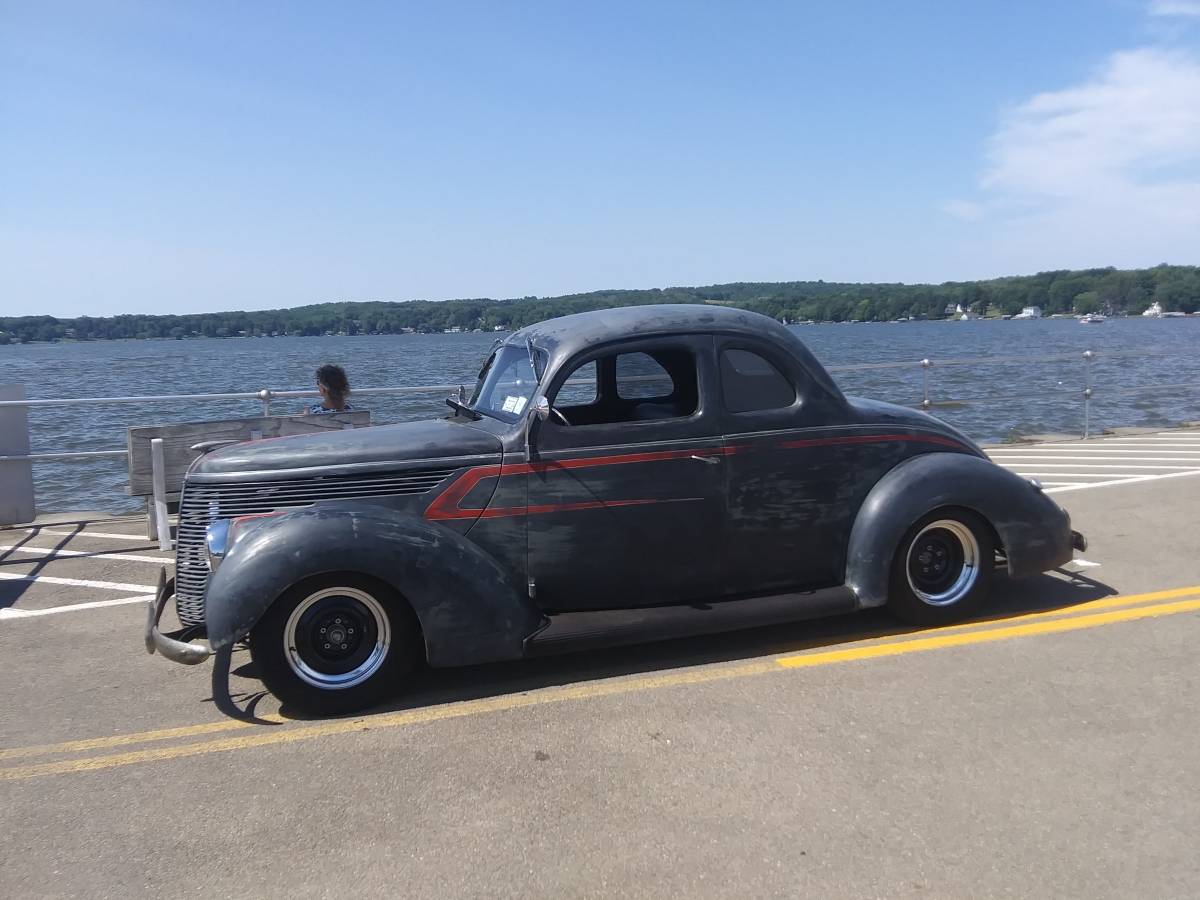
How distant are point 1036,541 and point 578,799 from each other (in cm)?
337

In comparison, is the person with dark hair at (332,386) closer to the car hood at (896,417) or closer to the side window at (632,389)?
the side window at (632,389)

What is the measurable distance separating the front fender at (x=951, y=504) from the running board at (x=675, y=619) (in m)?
0.21

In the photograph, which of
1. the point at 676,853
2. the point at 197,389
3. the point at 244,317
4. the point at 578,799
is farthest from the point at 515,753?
the point at 244,317

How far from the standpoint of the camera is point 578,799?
3.63 metres

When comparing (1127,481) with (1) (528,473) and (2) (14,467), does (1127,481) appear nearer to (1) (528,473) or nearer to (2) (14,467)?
(1) (528,473)

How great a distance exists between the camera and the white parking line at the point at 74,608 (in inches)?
248

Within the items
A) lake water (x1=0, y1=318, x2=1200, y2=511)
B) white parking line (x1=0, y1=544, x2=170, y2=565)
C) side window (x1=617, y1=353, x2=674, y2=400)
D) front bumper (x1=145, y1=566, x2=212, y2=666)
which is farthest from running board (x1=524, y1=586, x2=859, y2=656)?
lake water (x1=0, y1=318, x2=1200, y2=511)

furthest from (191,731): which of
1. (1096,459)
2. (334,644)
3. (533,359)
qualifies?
(1096,459)

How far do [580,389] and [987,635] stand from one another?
2654mm

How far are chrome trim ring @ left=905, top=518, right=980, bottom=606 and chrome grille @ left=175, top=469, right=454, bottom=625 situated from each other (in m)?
2.76

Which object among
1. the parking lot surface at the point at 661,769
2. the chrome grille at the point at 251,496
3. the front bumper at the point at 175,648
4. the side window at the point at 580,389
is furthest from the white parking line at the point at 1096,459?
the front bumper at the point at 175,648

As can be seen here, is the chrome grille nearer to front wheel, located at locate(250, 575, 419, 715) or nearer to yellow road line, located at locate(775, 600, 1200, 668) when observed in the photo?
front wheel, located at locate(250, 575, 419, 715)

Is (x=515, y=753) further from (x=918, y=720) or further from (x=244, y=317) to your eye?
(x=244, y=317)

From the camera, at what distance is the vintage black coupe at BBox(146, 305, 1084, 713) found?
14.6 ft
